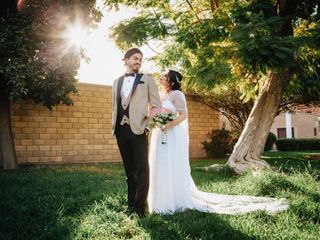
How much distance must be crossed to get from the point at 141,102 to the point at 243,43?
3.11 meters

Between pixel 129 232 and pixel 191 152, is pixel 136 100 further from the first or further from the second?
pixel 191 152

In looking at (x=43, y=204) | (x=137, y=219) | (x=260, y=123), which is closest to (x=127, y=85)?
(x=137, y=219)

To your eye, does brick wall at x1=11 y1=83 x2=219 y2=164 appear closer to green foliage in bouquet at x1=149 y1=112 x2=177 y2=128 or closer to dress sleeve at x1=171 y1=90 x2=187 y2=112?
dress sleeve at x1=171 y1=90 x2=187 y2=112

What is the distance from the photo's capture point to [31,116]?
12195 millimetres

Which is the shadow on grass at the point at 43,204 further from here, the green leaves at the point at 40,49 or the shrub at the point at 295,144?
the shrub at the point at 295,144

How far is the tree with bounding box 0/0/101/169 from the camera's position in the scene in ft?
31.6

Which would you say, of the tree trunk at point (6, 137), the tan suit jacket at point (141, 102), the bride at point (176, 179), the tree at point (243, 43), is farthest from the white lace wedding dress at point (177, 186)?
the tree trunk at point (6, 137)

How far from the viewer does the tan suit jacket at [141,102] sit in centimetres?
438

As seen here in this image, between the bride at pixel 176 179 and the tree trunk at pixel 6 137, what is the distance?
726 cm

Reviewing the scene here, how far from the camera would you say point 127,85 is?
179 inches

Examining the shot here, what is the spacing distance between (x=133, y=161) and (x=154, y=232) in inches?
46.9

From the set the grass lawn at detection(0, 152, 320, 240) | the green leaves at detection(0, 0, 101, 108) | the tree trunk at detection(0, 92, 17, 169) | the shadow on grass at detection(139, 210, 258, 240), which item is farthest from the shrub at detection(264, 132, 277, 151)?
the shadow on grass at detection(139, 210, 258, 240)

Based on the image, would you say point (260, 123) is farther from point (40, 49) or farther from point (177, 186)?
point (40, 49)

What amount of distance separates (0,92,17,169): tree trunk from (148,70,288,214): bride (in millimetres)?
7258
